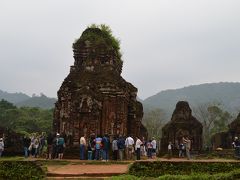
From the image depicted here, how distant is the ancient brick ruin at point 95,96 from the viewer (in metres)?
22.5

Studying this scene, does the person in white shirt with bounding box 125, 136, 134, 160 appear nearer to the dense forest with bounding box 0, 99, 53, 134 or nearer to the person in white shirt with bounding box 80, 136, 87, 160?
the person in white shirt with bounding box 80, 136, 87, 160

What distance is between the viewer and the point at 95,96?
22688 millimetres

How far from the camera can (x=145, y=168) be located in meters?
13.2

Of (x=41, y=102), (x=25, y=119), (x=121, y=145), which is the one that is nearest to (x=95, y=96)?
(x=121, y=145)

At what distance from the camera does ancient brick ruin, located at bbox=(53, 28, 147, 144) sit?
22.5m

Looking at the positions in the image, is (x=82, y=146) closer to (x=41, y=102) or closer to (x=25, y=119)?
(x=25, y=119)

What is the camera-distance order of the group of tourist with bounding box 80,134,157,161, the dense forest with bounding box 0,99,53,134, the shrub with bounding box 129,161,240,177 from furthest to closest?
the dense forest with bounding box 0,99,53,134 < the group of tourist with bounding box 80,134,157,161 < the shrub with bounding box 129,161,240,177

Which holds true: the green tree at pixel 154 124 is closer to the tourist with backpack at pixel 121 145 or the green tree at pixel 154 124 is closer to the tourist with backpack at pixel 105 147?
the tourist with backpack at pixel 121 145

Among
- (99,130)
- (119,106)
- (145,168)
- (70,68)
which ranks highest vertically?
(70,68)

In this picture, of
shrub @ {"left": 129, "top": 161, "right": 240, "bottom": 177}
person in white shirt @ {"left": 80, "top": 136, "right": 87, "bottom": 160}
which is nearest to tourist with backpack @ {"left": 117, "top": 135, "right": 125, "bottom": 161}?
person in white shirt @ {"left": 80, "top": 136, "right": 87, "bottom": 160}

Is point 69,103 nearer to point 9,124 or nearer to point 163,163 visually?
point 163,163

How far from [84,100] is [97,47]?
440 cm

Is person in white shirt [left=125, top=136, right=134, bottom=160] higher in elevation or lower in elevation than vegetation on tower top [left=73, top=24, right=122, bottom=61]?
lower

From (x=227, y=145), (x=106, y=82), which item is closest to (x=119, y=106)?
(x=106, y=82)
